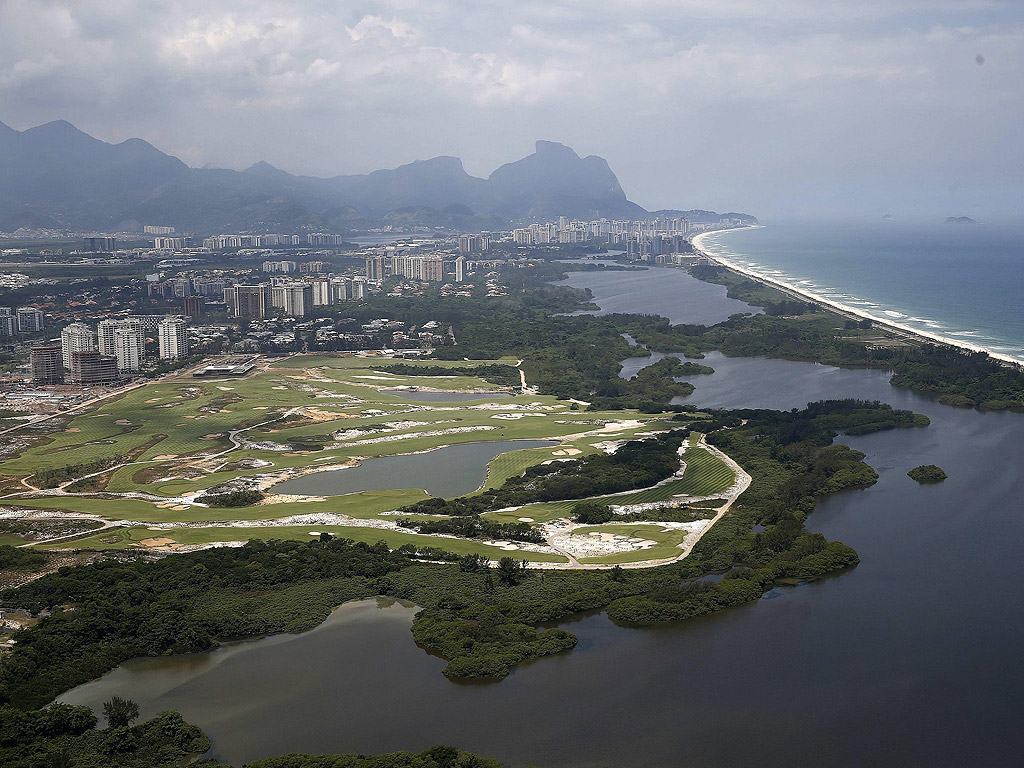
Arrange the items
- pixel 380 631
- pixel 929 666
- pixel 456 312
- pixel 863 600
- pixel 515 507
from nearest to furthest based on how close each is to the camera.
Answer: pixel 929 666 < pixel 380 631 < pixel 863 600 < pixel 515 507 < pixel 456 312

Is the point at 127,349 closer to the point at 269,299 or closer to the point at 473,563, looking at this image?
the point at 269,299

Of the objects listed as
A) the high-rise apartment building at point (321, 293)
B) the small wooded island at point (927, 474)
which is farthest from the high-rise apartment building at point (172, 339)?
the small wooded island at point (927, 474)

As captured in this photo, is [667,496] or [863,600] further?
[667,496]

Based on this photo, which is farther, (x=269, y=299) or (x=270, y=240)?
(x=270, y=240)

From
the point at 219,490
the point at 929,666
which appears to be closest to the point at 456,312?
the point at 219,490

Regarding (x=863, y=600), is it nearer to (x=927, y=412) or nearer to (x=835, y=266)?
(x=927, y=412)

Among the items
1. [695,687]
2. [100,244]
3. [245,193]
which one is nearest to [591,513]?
[695,687]

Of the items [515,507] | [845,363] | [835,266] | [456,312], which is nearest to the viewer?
[515,507]

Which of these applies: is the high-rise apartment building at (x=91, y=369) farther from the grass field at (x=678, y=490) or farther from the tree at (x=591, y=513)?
the tree at (x=591, y=513)
